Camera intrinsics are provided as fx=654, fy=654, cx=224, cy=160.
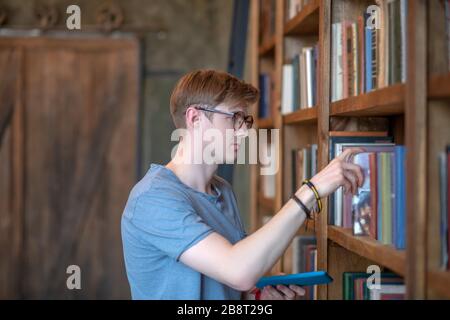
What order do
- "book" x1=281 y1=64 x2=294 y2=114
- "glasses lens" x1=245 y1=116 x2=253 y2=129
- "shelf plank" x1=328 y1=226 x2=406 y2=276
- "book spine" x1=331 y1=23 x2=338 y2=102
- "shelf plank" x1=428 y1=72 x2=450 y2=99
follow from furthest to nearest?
"book" x1=281 y1=64 x2=294 y2=114, "book spine" x1=331 y1=23 x2=338 y2=102, "glasses lens" x1=245 y1=116 x2=253 y2=129, "shelf plank" x1=328 y1=226 x2=406 y2=276, "shelf plank" x1=428 y1=72 x2=450 y2=99

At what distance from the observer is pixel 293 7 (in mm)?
3145

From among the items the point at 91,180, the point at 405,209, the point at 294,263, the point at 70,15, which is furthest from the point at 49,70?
the point at 405,209

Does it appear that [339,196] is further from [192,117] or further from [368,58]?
[192,117]

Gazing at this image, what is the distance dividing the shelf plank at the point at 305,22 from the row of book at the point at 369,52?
10.9 inches

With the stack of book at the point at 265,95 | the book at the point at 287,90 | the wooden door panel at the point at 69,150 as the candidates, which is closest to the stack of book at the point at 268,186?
the stack of book at the point at 265,95

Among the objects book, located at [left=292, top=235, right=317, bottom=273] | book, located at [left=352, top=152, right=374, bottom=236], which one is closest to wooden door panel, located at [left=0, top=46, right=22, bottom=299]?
book, located at [left=292, top=235, right=317, bottom=273]

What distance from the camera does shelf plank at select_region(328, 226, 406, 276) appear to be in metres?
1.55

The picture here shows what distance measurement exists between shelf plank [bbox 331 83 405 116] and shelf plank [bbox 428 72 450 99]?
11 centimetres

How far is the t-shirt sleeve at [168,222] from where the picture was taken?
63.9 inches

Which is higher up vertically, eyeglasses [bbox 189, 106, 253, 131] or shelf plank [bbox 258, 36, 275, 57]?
shelf plank [bbox 258, 36, 275, 57]

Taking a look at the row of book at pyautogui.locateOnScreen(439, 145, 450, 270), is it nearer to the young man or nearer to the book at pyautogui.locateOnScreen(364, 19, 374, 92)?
the young man

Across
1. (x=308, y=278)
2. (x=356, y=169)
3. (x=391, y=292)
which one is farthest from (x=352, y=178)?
(x=391, y=292)

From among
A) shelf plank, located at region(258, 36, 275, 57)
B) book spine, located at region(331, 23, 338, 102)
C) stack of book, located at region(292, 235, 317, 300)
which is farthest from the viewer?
shelf plank, located at region(258, 36, 275, 57)

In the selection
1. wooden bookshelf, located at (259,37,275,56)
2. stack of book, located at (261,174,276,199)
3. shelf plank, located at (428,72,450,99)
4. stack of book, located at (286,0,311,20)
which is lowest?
stack of book, located at (261,174,276,199)
